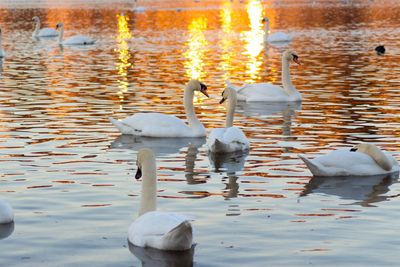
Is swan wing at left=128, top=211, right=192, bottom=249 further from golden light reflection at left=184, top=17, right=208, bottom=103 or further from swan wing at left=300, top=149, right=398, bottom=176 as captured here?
golden light reflection at left=184, top=17, right=208, bottom=103

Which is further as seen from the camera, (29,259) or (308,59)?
(308,59)

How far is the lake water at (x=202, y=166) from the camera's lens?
10.0 metres

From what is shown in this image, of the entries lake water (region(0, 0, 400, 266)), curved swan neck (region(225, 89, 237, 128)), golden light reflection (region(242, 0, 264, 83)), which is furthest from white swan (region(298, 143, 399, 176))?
golden light reflection (region(242, 0, 264, 83))

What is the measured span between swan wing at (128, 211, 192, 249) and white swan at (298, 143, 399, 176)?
444 centimetres

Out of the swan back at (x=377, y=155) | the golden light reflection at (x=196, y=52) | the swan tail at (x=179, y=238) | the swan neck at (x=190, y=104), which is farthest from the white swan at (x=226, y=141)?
the golden light reflection at (x=196, y=52)

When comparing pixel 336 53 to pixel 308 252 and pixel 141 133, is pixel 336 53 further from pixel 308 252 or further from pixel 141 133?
pixel 308 252

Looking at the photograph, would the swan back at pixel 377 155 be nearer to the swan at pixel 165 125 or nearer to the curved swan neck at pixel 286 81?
the swan at pixel 165 125

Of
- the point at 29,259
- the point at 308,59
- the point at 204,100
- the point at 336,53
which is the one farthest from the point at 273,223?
the point at 336,53

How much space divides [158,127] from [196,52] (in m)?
24.3

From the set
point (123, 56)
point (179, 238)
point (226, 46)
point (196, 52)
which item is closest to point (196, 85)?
point (179, 238)

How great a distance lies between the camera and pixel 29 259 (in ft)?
31.3

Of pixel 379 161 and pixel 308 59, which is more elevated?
pixel 308 59

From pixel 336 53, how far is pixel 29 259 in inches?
1234

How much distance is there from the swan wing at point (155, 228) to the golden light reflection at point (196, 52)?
14.5 metres
